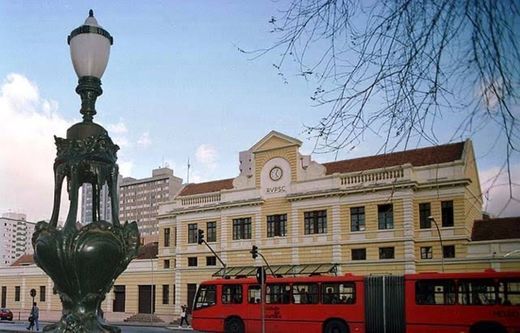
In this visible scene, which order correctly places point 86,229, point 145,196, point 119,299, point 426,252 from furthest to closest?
point 145,196 → point 119,299 → point 426,252 → point 86,229

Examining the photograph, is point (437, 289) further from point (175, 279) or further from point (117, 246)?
point (175, 279)

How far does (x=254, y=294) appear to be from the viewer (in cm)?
2467

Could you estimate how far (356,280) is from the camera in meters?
22.1

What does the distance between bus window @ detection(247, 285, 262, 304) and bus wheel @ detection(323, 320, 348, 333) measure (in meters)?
3.25

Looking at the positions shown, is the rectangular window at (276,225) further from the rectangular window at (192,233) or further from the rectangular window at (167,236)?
the rectangular window at (167,236)

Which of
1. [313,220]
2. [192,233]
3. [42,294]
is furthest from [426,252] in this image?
[42,294]

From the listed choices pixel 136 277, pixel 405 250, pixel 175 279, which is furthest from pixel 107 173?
pixel 136 277

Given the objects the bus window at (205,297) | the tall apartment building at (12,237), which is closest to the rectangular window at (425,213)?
the bus window at (205,297)

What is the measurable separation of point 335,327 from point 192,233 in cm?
2446

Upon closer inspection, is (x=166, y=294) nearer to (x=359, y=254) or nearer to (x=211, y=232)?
(x=211, y=232)

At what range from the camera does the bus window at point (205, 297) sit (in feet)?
85.0

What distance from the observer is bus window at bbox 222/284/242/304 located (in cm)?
2503

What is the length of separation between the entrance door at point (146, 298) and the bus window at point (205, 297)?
69.6ft

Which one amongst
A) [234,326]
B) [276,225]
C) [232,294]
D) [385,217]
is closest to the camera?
[234,326]
